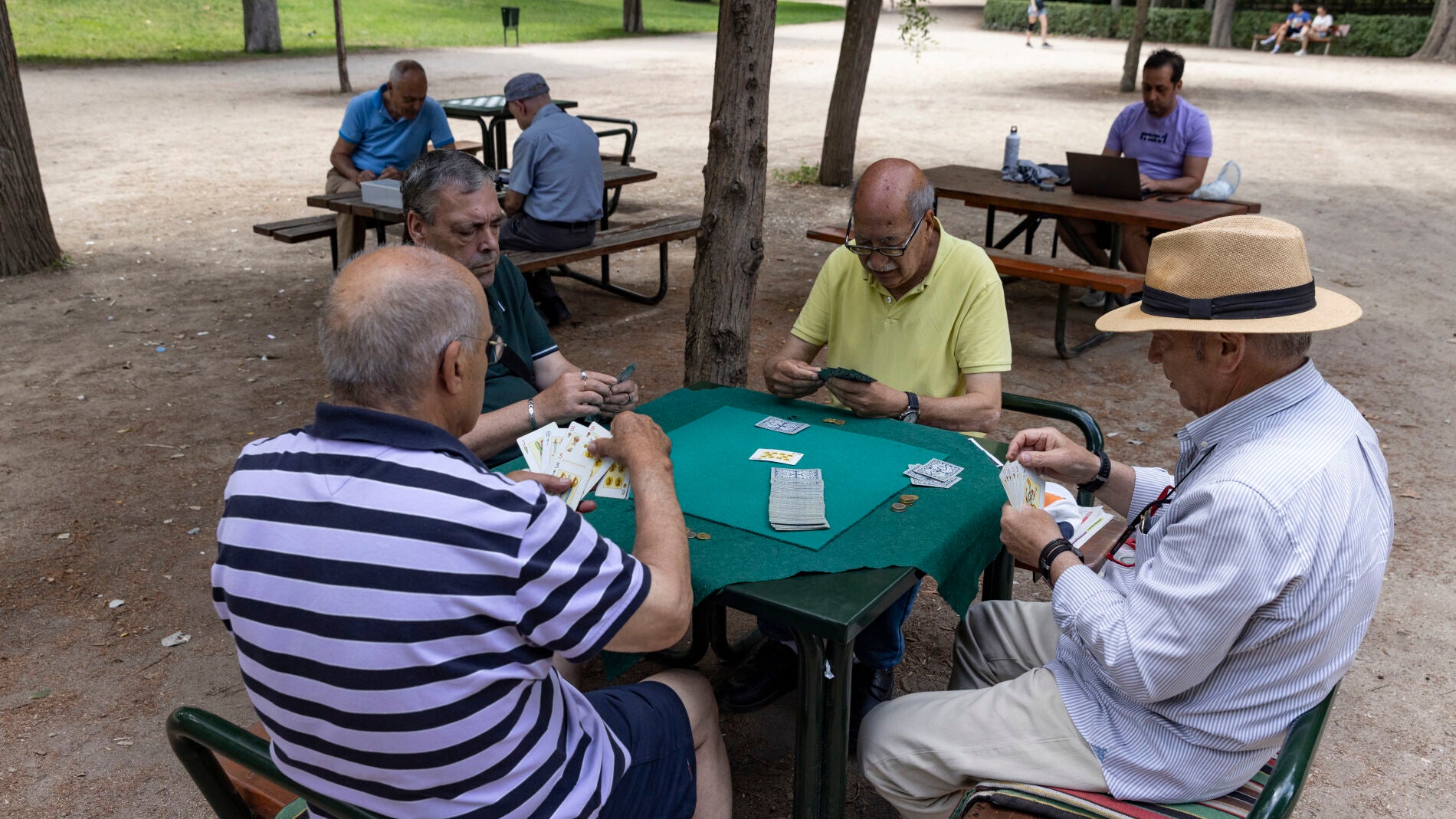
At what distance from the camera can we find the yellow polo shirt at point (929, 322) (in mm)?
3338

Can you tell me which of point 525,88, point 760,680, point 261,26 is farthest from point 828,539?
point 261,26

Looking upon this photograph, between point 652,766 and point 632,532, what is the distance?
1.59 ft

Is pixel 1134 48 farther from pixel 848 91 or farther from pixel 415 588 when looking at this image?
pixel 415 588

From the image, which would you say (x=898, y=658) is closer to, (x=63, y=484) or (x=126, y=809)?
(x=126, y=809)

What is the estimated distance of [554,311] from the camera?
6934 mm

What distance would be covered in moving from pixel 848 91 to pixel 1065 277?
5.01 m

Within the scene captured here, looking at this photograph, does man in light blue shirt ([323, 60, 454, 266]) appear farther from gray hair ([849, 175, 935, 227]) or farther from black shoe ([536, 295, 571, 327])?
gray hair ([849, 175, 935, 227])

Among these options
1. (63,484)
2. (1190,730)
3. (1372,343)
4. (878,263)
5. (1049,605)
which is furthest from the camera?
(1372,343)

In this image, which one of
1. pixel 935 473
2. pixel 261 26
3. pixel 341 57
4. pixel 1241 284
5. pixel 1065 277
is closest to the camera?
pixel 1241 284

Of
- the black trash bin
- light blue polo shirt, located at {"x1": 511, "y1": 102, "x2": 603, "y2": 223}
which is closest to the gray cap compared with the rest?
light blue polo shirt, located at {"x1": 511, "y1": 102, "x2": 603, "y2": 223}

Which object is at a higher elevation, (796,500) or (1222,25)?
(1222,25)

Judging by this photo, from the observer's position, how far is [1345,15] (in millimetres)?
29328

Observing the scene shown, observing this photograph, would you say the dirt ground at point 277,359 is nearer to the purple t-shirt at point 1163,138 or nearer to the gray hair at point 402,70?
the purple t-shirt at point 1163,138

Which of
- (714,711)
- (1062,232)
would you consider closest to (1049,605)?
(714,711)
